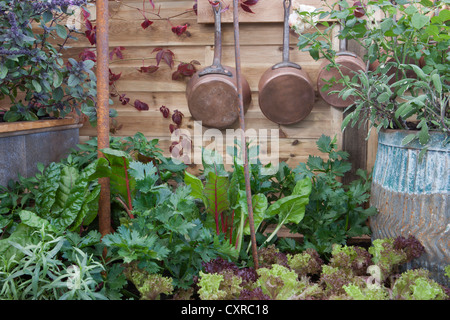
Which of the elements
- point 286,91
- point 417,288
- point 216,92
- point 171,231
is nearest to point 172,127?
point 216,92

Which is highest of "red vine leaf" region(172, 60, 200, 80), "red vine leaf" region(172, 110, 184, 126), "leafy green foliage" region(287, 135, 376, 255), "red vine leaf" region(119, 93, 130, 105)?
"red vine leaf" region(172, 60, 200, 80)

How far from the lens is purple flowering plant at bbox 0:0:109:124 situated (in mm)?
1319

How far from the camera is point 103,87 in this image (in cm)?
109

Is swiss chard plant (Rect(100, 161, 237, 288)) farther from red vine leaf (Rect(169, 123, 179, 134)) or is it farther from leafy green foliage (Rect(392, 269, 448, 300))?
red vine leaf (Rect(169, 123, 179, 134))

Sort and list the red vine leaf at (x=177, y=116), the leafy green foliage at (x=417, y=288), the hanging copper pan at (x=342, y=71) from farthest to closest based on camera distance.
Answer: the red vine leaf at (x=177, y=116) < the hanging copper pan at (x=342, y=71) < the leafy green foliage at (x=417, y=288)

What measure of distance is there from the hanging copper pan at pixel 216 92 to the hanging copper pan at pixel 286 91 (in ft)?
0.33

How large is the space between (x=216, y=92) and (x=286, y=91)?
0.29 meters

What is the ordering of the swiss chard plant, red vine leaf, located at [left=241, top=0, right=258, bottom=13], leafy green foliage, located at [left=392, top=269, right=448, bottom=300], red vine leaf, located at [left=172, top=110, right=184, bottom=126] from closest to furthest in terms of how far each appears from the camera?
1. leafy green foliage, located at [left=392, top=269, right=448, bottom=300]
2. the swiss chard plant
3. red vine leaf, located at [left=241, top=0, right=258, bottom=13]
4. red vine leaf, located at [left=172, top=110, right=184, bottom=126]

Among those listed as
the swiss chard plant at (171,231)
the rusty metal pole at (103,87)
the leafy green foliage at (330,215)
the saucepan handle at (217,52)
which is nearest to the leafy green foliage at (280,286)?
the swiss chard plant at (171,231)

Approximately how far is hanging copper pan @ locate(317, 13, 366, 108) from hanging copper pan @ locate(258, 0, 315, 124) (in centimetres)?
6

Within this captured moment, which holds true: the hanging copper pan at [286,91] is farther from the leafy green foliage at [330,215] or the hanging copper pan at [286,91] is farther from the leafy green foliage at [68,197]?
the leafy green foliage at [68,197]

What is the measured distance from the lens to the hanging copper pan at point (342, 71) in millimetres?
1605

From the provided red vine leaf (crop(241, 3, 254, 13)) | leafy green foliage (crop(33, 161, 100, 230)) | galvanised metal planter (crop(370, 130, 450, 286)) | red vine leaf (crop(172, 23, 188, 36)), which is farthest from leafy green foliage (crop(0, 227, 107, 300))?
red vine leaf (crop(241, 3, 254, 13))

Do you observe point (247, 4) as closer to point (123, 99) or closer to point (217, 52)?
point (217, 52)
